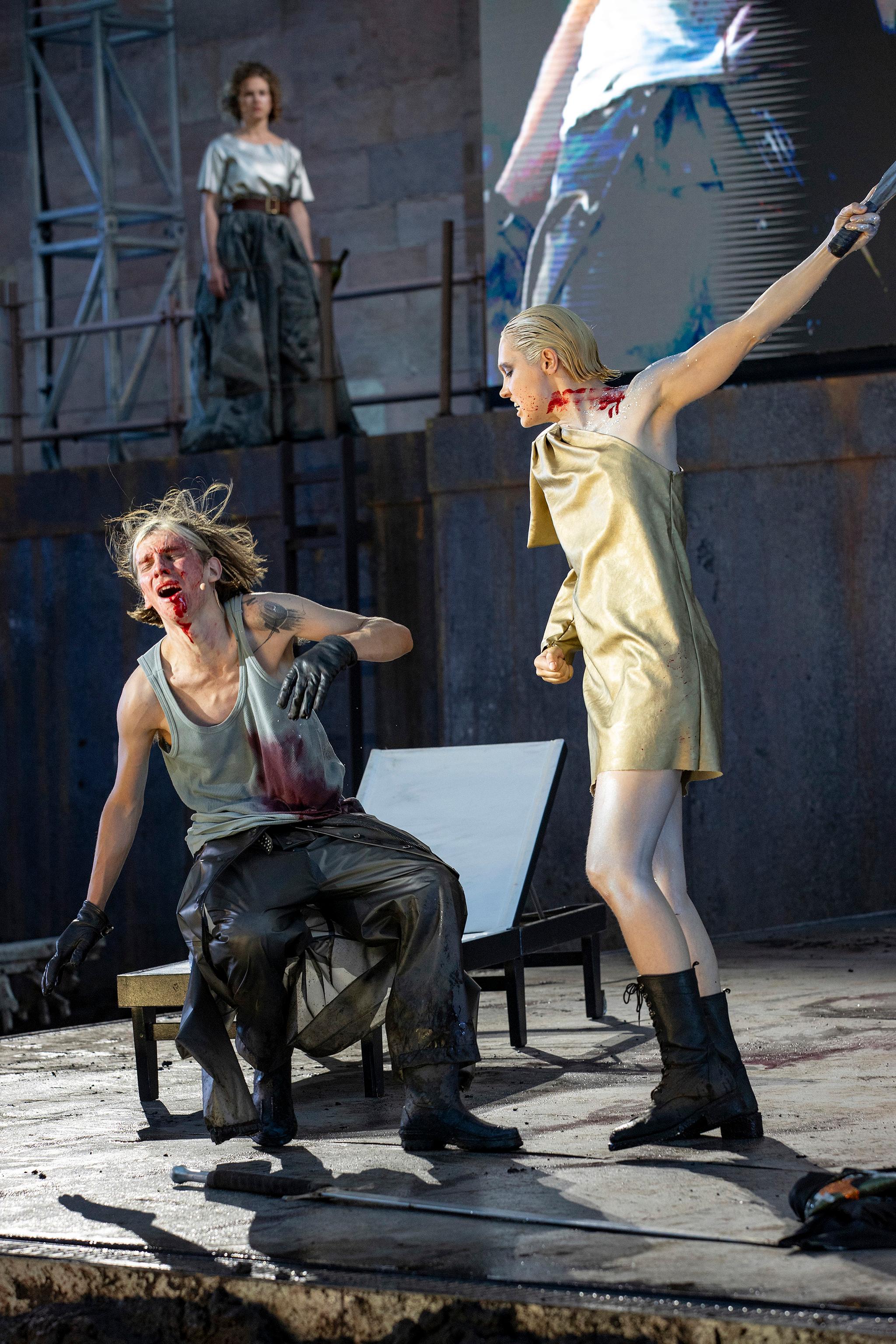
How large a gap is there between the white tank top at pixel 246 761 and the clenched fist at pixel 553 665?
57 cm

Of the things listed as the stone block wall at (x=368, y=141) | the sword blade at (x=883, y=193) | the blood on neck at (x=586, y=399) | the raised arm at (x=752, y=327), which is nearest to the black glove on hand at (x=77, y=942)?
the blood on neck at (x=586, y=399)

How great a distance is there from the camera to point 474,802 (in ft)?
20.3

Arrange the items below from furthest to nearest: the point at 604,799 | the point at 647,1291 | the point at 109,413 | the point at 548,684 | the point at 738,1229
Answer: the point at 109,413
the point at 548,684
the point at 604,799
the point at 738,1229
the point at 647,1291

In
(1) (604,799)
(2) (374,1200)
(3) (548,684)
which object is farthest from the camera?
(3) (548,684)

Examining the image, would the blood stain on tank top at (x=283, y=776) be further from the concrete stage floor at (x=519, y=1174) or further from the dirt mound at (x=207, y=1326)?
the dirt mound at (x=207, y=1326)

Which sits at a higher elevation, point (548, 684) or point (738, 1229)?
point (548, 684)

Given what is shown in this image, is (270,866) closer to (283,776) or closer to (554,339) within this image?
(283,776)

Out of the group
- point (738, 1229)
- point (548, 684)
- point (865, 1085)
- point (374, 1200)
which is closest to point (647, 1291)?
point (738, 1229)

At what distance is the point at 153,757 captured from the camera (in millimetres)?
10484

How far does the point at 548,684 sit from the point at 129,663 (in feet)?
9.55

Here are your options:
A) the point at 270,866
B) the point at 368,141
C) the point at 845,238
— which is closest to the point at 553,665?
the point at 270,866

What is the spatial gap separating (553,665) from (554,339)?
77 centimetres

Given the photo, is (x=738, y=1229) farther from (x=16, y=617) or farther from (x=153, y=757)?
(x=16, y=617)

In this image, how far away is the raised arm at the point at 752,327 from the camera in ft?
12.3
